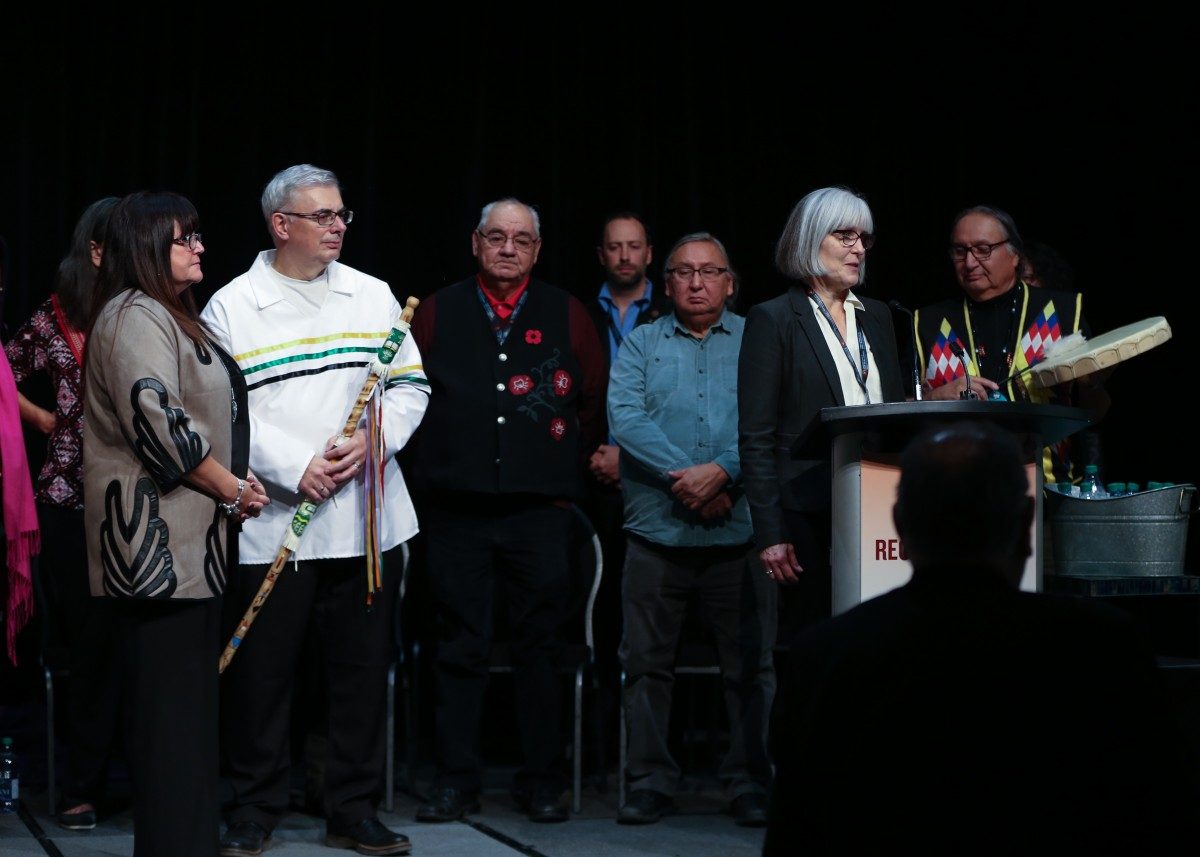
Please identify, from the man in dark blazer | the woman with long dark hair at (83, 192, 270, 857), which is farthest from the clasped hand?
the man in dark blazer

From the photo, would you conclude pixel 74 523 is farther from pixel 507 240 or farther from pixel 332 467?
pixel 507 240

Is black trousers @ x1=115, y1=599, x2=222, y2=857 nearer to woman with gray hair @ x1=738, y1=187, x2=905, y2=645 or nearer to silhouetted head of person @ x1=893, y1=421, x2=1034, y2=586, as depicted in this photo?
woman with gray hair @ x1=738, y1=187, x2=905, y2=645

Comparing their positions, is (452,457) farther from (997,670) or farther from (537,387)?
(997,670)

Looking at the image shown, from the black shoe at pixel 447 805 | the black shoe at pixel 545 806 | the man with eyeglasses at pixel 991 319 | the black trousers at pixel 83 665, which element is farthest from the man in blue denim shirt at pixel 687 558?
the black trousers at pixel 83 665

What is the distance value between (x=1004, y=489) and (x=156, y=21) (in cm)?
427

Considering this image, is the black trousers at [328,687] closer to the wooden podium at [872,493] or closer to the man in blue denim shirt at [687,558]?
the man in blue denim shirt at [687,558]

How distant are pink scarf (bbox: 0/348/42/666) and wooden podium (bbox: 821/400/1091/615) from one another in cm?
205

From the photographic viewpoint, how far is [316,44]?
17.5 feet

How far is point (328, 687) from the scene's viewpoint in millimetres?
4016

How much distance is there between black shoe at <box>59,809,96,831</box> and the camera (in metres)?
4.08

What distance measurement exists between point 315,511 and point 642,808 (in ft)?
4.09

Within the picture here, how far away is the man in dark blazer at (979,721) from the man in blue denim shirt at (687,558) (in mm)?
2592

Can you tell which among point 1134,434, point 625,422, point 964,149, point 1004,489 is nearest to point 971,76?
point 964,149

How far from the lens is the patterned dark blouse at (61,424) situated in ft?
14.0
